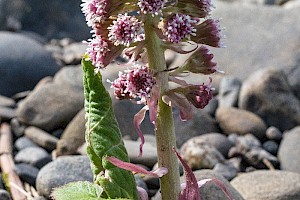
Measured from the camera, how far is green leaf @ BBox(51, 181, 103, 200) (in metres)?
2.47

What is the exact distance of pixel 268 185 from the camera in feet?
12.9

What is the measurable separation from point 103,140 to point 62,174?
44.8 inches

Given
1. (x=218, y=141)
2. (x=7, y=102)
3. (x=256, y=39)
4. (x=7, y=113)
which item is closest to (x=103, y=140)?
(x=218, y=141)

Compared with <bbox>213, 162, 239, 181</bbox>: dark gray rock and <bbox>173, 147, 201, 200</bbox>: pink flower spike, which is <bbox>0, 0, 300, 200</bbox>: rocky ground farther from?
<bbox>173, 147, 201, 200</bbox>: pink flower spike

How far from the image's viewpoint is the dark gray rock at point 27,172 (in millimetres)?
4234

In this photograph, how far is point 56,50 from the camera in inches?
331

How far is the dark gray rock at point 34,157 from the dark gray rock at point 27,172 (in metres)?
0.13

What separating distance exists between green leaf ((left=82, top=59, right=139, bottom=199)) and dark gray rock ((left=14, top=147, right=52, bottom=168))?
1946mm

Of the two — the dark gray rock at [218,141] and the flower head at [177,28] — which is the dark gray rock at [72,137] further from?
the flower head at [177,28]

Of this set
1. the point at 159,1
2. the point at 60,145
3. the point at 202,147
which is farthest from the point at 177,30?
the point at 60,145

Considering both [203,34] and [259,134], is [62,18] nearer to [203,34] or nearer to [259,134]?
[259,134]

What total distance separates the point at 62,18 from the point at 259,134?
5578 millimetres

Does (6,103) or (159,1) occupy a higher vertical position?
(159,1)

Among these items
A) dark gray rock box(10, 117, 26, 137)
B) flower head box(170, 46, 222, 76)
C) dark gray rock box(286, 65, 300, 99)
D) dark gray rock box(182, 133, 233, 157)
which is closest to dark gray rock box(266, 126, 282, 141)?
dark gray rock box(182, 133, 233, 157)
